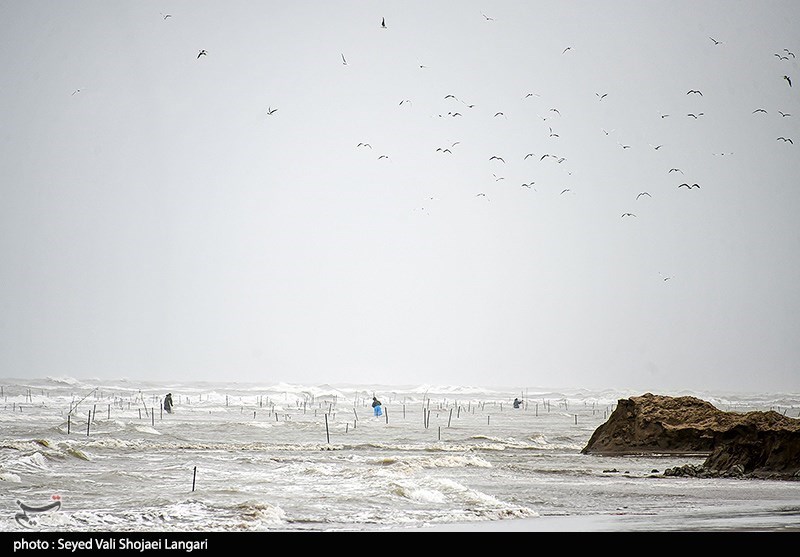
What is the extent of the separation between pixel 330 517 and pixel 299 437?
86.8 ft

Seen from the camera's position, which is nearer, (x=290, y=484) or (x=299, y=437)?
(x=290, y=484)

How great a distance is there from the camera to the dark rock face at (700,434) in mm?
24656

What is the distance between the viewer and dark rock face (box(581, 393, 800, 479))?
24656 millimetres

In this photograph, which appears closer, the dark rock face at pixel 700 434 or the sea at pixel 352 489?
the sea at pixel 352 489

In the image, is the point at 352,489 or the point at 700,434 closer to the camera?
the point at 352,489

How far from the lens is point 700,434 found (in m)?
32.1

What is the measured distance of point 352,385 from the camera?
575ft

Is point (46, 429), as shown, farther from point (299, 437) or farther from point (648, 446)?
point (648, 446)

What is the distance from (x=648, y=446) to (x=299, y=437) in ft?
57.8

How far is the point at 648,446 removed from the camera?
3275cm

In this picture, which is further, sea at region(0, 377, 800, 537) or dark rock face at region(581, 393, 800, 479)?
dark rock face at region(581, 393, 800, 479)
